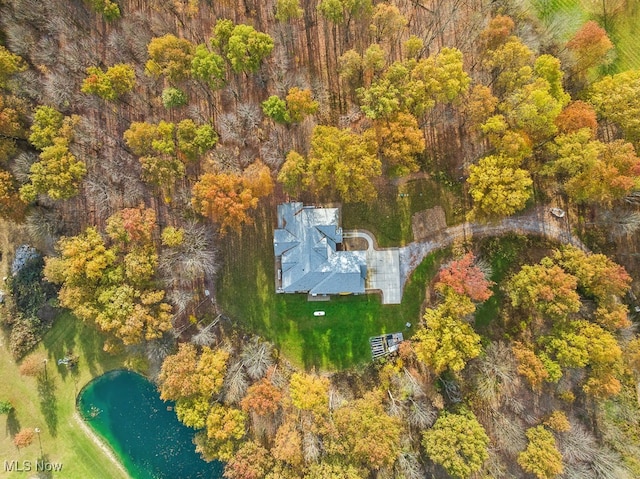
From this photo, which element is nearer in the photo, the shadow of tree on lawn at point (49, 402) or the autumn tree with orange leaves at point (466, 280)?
the autumn tree with orange leaves at point (466, 280)

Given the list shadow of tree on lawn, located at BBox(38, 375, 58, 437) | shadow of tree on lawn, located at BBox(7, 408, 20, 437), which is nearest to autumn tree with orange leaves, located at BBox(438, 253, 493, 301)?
shadow of tree on lawn, located at BBox(38, 375, 58, 437)

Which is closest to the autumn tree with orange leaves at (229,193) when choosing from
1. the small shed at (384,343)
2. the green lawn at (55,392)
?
the small shed at (384,343)

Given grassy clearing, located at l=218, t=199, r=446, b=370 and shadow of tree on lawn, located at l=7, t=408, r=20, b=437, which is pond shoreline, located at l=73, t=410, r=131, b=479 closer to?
shadow of tree on lawn, located at l=7, t=408, r=20, b=437

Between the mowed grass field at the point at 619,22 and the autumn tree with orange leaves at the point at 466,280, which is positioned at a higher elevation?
the mowed grass field at the point at 619,22

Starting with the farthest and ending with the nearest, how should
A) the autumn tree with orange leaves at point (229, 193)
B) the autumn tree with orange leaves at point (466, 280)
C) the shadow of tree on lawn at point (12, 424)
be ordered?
the shadow of tree on lawn at point (12, 424)
the autumn tree with orange leaves at point (466, 280)
the autumn tree with orange leaves at point (229, 193)

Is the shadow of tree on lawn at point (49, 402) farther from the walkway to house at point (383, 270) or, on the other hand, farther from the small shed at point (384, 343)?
the walkway to house at point (383, 270)
